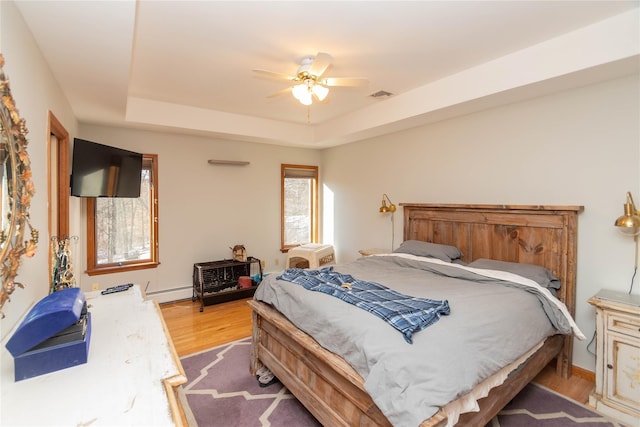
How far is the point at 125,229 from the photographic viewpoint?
4.09 m

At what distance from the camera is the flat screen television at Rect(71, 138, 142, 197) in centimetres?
283

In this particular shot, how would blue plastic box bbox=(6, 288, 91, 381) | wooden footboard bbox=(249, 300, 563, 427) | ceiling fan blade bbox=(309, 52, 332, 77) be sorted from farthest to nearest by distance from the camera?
ceiling fan blade bbox=(309, 52, 332, 77)
wooden footboard bbox=(249, 300, 563, 427)
blue plastic box bbox=(6, 288, 91, 381)

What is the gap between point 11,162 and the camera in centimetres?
121

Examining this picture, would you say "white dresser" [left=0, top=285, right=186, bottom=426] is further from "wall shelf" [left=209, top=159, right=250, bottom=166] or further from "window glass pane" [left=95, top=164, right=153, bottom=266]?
→ "wall shelf" [left=209, top=159, right=250, bottom=166]

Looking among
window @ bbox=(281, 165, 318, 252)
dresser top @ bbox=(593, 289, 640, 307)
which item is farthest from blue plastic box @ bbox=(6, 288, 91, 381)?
window @ bbox=(281, 165, 318, 252)

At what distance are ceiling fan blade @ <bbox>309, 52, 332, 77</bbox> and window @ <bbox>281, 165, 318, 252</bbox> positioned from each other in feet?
9.60

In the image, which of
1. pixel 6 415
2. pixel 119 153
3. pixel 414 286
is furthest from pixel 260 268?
pixel 6 415

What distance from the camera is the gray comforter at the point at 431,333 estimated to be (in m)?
1.38

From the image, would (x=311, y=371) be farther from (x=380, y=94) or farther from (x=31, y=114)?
(x=380, y=94)

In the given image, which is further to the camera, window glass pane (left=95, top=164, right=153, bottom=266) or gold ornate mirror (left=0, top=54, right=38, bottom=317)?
window glass pane (left=95, top=164, right=153, bottom=266)

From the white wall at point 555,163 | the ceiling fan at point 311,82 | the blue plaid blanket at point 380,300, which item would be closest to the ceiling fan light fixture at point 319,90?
the ceiling fan at point 311,82

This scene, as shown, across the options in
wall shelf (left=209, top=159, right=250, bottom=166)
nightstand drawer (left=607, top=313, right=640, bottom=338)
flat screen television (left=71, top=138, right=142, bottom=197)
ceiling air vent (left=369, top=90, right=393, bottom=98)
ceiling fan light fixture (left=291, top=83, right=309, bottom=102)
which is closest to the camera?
nightstand drawer (left=607, top=313, right=640, bottom=338)

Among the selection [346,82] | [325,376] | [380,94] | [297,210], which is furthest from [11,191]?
[297,210]

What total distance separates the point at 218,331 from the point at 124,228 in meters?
1.94
